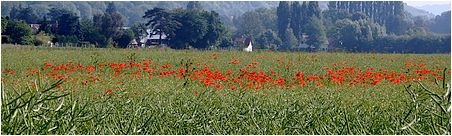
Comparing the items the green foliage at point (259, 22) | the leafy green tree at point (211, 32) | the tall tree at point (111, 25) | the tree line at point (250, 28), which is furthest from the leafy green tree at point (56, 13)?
the green foliage at point (259, 22)

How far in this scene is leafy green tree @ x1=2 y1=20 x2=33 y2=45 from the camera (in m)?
19.8

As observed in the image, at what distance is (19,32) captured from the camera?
21.3 m

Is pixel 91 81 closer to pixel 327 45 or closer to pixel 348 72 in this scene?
pixel 348 72

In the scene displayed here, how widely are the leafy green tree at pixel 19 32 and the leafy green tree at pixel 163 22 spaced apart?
4837mm

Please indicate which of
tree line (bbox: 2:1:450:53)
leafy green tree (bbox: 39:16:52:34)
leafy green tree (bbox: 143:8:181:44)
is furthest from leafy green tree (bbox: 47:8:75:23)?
leafy green tree (bbox: 143:8:181:44)

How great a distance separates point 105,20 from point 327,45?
8523 mm

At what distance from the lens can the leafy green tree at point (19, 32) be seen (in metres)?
19.8

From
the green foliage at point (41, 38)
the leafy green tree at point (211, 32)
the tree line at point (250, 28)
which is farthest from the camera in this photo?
the green foliage at point (41, 38)

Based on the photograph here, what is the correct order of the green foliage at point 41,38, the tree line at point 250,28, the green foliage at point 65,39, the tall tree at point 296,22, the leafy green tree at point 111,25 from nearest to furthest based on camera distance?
the tree line at point 250,28 → the green foliage at point 41,38 → the green foliage at point 65,39 → the leafy green tree at point 111,25 → the tall tree at point 296,22

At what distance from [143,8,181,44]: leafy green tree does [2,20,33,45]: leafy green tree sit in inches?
190

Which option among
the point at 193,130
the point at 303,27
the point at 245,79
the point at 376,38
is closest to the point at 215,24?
the point at 303,27

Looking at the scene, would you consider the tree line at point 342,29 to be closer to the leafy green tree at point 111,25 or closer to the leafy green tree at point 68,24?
the leafy green tree at point 111,25

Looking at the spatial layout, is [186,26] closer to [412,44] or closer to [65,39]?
[65,39]

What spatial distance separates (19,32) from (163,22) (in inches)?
299
